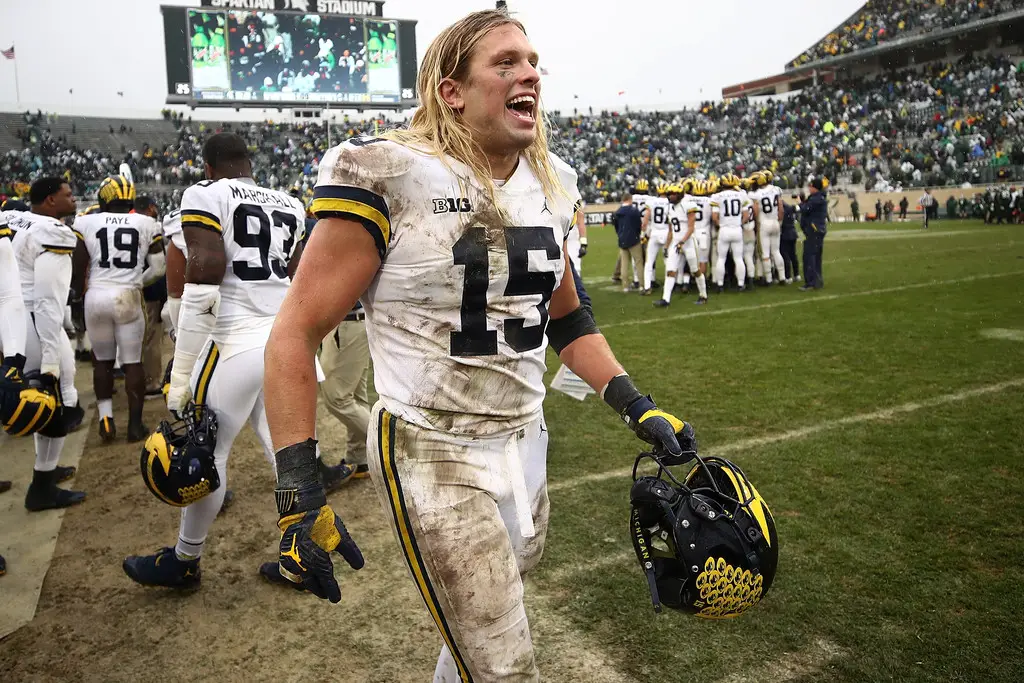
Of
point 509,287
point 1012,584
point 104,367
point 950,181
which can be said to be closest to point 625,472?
point 1012,584

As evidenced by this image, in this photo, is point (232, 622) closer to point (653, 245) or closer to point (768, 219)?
point (653, 245)

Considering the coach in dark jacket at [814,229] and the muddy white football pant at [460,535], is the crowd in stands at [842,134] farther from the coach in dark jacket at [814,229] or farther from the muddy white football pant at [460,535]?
the muddy white football pant at [460,535]

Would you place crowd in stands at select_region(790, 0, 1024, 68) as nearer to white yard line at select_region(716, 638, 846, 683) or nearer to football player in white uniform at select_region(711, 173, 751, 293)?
football player in white uniform at select_region(711, 173, 751, 293)

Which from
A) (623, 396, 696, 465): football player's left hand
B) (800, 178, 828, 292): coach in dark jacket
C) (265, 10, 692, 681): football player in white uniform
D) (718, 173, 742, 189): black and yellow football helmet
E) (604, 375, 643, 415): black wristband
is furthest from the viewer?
(718, 173, 742, 189): black and yellow football helmet

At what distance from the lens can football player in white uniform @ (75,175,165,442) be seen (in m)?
7.00

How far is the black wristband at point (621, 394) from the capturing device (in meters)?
2.54

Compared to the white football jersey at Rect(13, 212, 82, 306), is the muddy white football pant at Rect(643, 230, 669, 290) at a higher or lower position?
lower

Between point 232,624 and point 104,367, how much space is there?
436cm

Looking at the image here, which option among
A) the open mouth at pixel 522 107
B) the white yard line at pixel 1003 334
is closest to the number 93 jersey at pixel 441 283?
the open mouth at pixel 522 107

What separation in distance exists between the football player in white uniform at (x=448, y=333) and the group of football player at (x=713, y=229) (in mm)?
11149

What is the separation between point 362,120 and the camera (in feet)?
166

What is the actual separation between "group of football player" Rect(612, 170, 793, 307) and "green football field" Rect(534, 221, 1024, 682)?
267 cm

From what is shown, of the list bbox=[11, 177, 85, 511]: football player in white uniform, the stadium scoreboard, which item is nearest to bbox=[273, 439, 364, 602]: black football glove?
bbox=[11, 177, 85, 511]: football player in white uniform

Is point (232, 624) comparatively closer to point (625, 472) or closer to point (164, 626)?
point (164, 626)
